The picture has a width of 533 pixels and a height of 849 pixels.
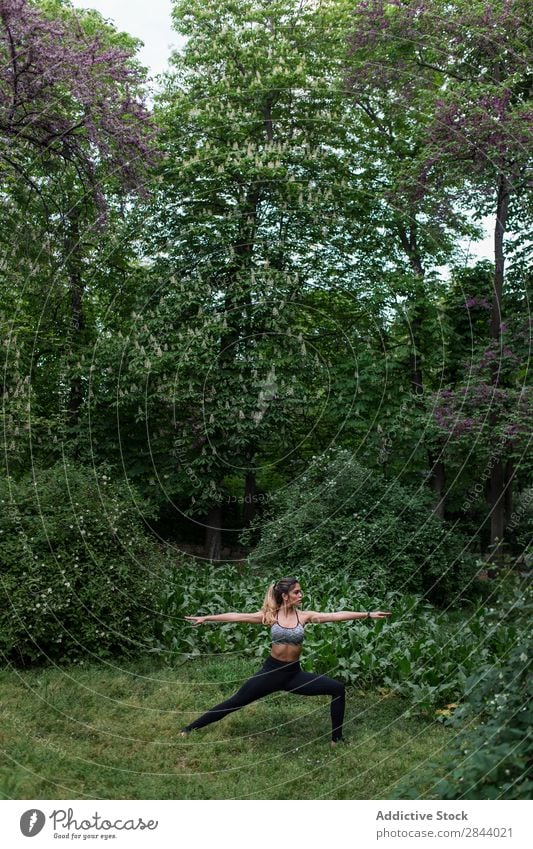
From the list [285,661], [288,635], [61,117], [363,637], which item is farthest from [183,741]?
[61,117]

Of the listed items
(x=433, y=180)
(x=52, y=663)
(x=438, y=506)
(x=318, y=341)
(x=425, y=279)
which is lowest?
(x=52, y=663)

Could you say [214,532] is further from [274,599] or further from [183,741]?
[274,599]

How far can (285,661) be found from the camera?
288 inches

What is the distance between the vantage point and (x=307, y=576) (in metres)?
14.2

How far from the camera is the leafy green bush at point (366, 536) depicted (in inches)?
565

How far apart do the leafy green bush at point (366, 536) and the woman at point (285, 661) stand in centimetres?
640

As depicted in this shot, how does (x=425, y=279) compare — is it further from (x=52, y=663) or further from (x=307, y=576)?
(x=52, y=663)

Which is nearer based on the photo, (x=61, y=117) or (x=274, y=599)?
(x=274, y=599)

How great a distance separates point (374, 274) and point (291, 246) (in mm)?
1875

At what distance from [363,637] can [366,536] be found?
15.3 feet

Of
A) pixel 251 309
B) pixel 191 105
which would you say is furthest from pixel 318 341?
pixel 191 105

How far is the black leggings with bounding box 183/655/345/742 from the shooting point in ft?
23.7

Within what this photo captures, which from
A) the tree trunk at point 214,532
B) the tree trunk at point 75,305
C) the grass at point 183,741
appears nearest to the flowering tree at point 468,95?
the tree trunk at point 214,532

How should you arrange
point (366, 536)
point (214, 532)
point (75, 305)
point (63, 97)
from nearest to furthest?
point (63, 97), point (366, 536), point (214, 532), point (75, 305)
